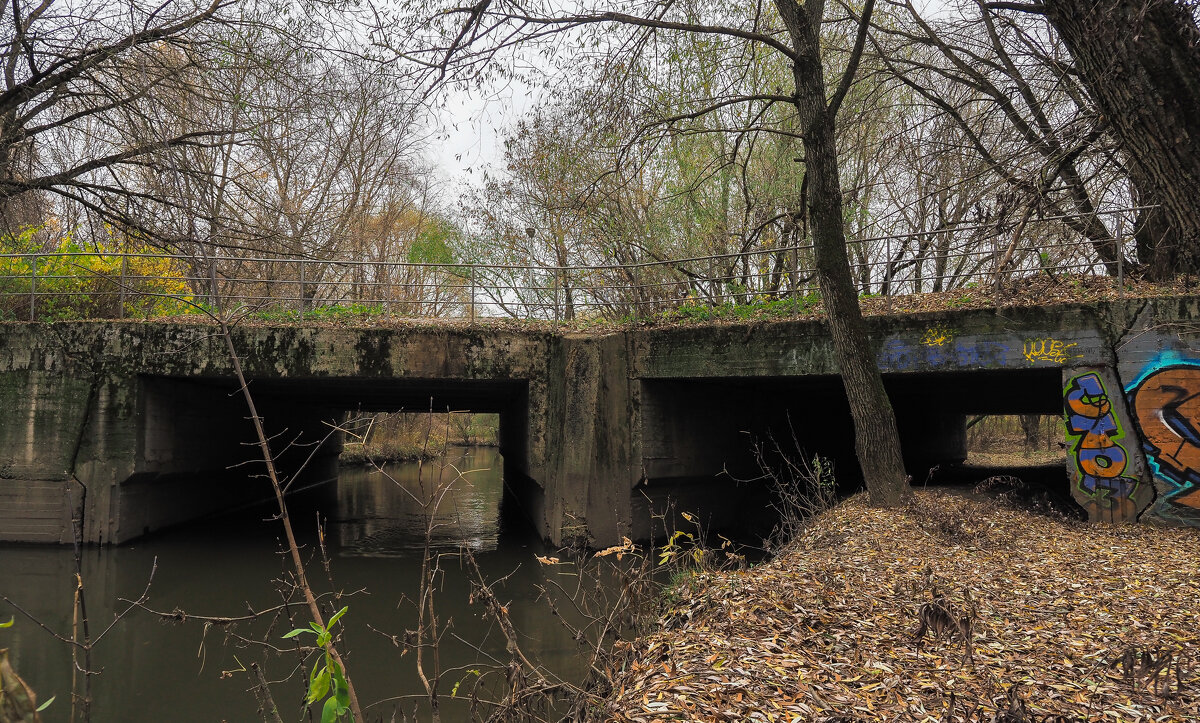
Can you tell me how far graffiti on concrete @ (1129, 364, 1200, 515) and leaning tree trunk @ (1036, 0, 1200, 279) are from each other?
569 centimetres

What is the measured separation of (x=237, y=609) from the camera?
884cm

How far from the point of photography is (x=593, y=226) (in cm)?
1677

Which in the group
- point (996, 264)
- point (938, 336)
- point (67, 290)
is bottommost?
point (938, 336)

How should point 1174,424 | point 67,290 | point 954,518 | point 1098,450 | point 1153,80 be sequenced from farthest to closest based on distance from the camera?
point 67,290
point 1098,450
point 1174,424
point 954,518
point 1153,80

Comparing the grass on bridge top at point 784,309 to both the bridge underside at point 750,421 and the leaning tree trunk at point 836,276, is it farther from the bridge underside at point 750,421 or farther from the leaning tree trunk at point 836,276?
the leaning tree trunk at point 836,276

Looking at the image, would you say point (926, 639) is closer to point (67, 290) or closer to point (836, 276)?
point (836, 276)

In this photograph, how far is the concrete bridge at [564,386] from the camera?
29.3 feet

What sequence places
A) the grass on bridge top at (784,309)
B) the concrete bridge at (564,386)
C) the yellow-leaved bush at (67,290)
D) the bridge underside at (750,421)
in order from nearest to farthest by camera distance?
the concrete bridge at (564,386) → the grass on bridge top at (784,309) → the bridge underside at (750,421) → the yellow-leaved bush at (67,290)

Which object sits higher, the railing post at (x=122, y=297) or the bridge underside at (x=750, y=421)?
the railing post at (x=122, y=297)

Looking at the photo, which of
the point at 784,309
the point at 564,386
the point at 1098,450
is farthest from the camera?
the point at 564,386

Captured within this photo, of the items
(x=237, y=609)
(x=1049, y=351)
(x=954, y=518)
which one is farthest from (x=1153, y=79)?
(x=237, y=609)

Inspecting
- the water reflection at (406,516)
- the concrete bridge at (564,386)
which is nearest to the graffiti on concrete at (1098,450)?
the concrete bridge at (564,386)

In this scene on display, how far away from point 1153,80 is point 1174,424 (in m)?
6.38

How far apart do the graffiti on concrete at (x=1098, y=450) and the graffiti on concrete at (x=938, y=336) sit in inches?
55.7
